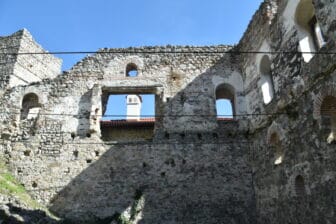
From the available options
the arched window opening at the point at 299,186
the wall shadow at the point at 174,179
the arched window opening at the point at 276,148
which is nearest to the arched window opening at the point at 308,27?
the arched window opening at the point at 276,148

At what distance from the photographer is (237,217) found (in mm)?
9062

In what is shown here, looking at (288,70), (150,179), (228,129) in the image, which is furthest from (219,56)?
(150,179)

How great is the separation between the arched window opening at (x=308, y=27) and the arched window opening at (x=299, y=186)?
10.4 ft

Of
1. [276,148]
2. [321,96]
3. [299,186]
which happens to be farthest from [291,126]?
[299,186]

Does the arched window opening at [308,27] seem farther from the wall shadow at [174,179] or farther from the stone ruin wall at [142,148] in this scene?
the wall shadow at [174,179]

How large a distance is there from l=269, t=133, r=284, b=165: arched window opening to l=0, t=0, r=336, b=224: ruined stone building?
36 millimetres

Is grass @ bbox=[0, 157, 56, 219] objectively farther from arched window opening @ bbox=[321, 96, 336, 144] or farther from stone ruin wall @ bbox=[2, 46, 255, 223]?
arched window opening @ bbox=[321, 96, 336, 144]

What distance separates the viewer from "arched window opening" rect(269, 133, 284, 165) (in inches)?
315

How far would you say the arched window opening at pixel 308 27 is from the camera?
7.38 m

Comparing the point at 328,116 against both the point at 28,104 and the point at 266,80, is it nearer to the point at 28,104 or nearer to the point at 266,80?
the point at 266,80

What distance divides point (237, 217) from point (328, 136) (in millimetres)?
4195

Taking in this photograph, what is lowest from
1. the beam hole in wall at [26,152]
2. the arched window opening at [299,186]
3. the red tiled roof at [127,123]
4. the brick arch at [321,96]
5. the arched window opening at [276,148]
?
the arched window opening at [299,186]

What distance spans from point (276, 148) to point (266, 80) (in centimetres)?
242

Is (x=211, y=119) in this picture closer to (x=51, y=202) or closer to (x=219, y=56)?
(x=219, y=56)
